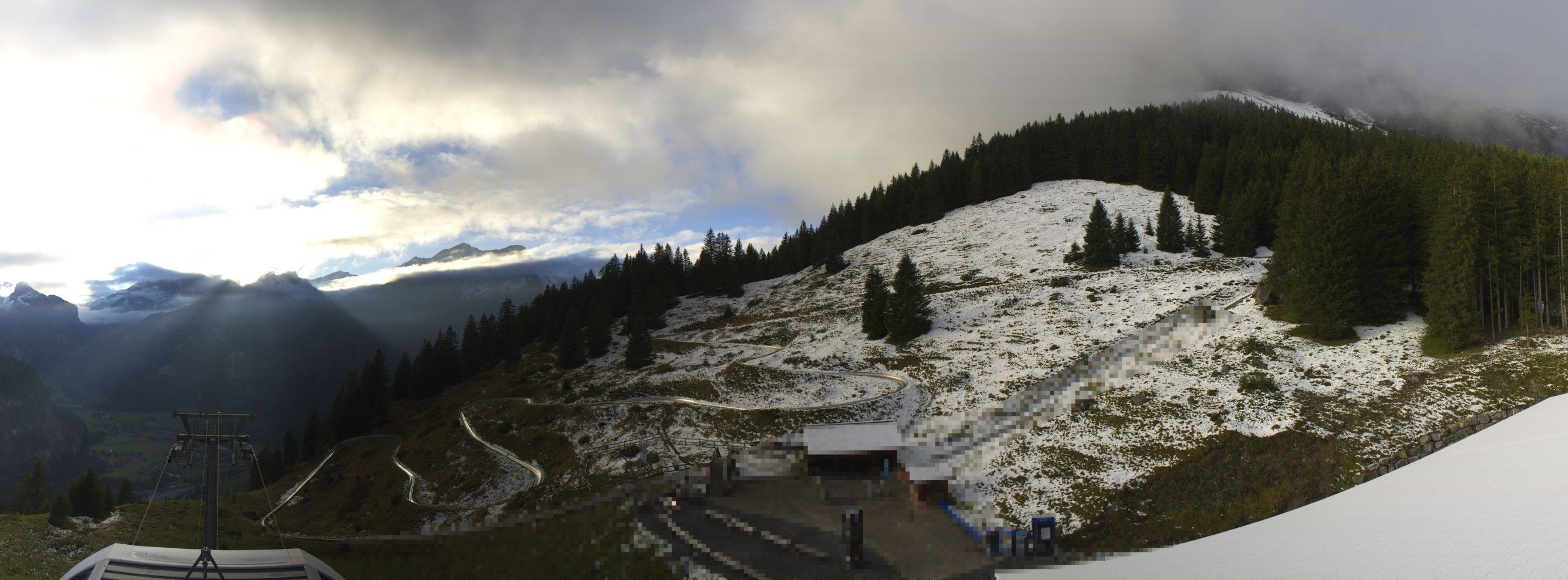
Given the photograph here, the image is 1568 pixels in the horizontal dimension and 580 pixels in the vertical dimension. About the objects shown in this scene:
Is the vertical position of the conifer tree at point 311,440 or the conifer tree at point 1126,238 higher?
the conifer tree at point 1126,238

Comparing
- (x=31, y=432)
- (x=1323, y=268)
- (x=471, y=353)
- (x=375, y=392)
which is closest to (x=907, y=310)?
(x=1323, y=268)

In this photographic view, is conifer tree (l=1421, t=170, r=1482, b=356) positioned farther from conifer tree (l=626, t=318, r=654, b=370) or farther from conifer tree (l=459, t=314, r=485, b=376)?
conifer tree (l=459, t=314, r=485, b=376)

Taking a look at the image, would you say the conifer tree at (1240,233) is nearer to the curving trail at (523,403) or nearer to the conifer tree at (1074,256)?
the conifer tree at (1074,256)

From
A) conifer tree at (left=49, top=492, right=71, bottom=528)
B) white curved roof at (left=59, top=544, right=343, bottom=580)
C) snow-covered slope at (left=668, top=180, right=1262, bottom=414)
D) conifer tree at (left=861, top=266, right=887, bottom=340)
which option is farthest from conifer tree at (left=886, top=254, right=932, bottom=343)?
conifer tree at (left=49, top=492, right=71, bottom=528)

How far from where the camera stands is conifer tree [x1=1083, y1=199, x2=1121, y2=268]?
76312mm

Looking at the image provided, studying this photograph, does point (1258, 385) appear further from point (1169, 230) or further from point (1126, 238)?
point (1169, 230)

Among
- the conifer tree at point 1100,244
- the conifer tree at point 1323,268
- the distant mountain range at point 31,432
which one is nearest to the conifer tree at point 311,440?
the conifer tree at point 1100,244

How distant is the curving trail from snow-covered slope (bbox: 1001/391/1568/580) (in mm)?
25102

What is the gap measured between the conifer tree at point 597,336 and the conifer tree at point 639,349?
573 centimetres

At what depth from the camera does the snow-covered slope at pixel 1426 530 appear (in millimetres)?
20469

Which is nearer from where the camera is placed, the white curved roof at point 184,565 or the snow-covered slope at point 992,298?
the white curved roof at point 184,565

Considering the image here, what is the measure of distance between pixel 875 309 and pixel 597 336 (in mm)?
31350

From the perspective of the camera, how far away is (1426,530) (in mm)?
23000

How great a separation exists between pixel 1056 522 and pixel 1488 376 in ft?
91.1
